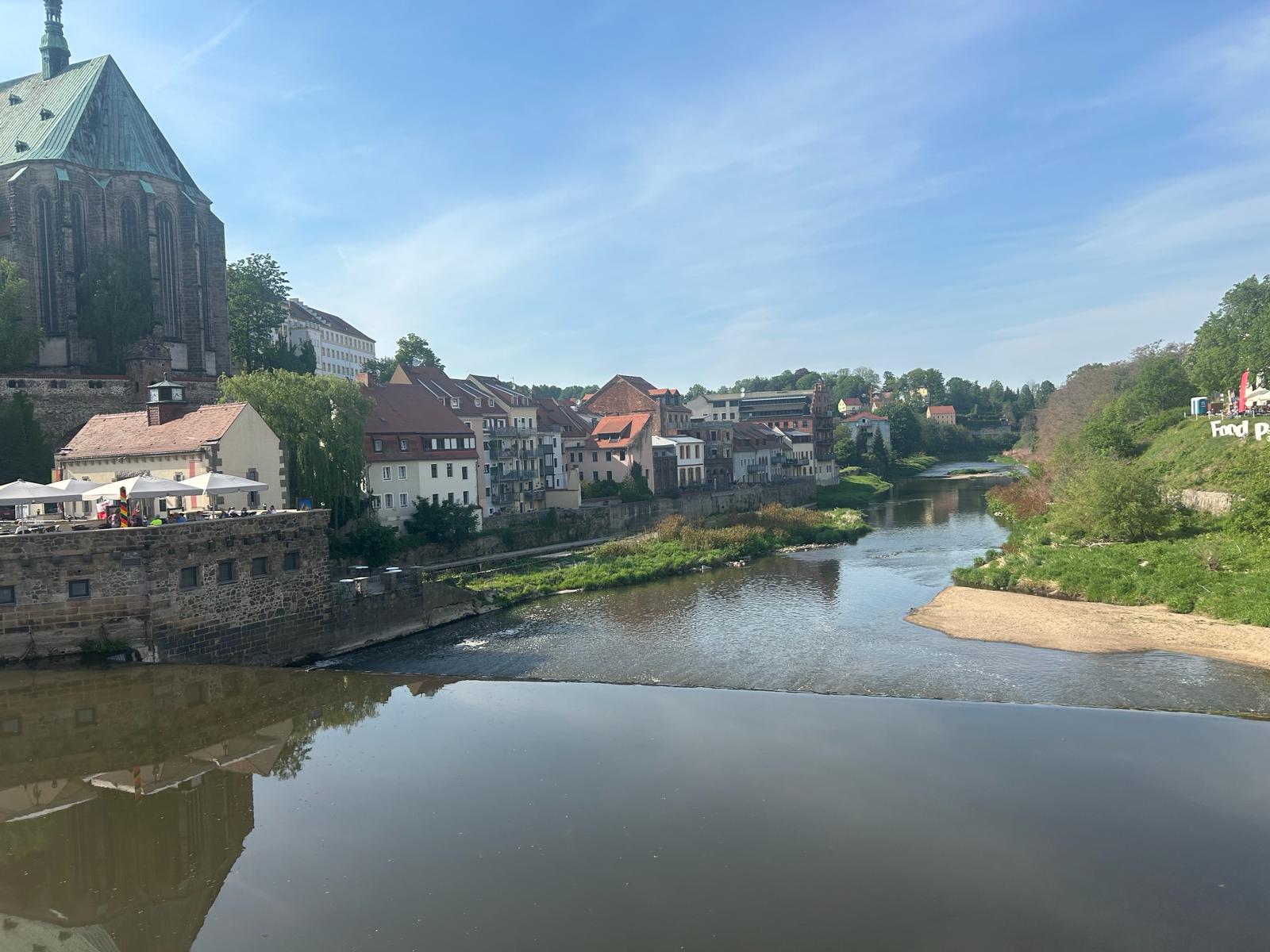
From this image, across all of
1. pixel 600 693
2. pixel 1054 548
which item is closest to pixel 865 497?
pixel 1054 548

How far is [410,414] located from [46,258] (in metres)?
28.0

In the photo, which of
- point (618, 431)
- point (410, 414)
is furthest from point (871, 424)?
point (410, 414)

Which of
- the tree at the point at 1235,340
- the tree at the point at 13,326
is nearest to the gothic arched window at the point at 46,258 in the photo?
the tree at the point at 13,326

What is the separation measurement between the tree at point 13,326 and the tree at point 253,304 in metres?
17.4

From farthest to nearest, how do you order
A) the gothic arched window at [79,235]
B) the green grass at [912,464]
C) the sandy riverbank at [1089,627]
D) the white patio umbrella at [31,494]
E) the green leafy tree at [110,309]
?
the green grass at [912,464] < the gothic arched window at [79,235] < the green leafy tree at [110,309] < the sandy riverbank at [1089,627] < the white patio umbrella at [31,494]

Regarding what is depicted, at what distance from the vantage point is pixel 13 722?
24.6 meters

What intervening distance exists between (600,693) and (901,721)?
9416mm

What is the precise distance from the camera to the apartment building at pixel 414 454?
51.8m

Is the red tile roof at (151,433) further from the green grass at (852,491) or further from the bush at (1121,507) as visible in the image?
the green grass at (852,491)

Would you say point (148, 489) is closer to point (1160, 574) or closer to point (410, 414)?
point (410, 414)

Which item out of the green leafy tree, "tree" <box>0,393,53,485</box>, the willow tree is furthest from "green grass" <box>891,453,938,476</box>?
"tree" <box>0,393,53,485</box>

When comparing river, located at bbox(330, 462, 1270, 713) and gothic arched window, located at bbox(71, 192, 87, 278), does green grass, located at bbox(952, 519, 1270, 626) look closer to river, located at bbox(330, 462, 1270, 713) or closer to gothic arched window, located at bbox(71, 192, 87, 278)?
river, located at bbox(330, 462, 1270, 713)

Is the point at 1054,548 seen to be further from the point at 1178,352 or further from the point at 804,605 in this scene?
the point at 1178,352

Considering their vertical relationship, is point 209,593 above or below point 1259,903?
above
